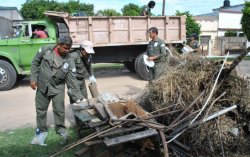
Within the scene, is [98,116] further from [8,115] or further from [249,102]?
[8,115]

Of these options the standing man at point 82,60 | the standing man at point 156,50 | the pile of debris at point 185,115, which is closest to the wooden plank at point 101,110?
the pile of debris at point 185,115

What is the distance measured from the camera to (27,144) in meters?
5.63

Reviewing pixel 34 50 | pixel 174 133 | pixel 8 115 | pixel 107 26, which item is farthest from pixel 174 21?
pixel 174 133

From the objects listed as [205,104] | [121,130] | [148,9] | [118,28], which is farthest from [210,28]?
[121,130]

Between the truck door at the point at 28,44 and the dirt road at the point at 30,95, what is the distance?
1.02m

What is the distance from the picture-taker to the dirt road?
7.22 m

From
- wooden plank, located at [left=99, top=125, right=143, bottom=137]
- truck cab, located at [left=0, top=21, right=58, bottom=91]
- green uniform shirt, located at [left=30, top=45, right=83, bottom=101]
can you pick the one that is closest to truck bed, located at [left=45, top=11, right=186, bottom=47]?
truck cab, located at [left=0, top=21, right=58, bottom=91]

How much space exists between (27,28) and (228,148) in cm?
799

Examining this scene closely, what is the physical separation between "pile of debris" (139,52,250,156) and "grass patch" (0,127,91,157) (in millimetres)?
1464

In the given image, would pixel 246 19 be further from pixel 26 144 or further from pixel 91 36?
pixel 26 144

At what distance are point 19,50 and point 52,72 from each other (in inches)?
230

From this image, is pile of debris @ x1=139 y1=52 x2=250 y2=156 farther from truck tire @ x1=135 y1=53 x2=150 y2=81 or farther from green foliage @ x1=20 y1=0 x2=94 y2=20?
green foliage @ x1=20 y1=0 x2=94 y2=20

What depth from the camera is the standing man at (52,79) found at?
18.0ft

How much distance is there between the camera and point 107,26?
11.3 metres
